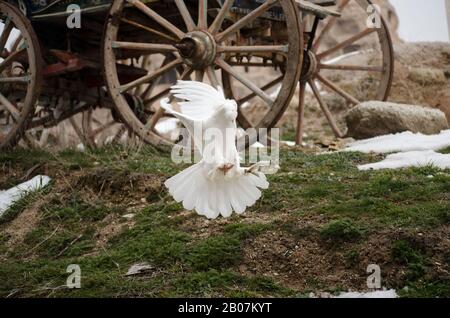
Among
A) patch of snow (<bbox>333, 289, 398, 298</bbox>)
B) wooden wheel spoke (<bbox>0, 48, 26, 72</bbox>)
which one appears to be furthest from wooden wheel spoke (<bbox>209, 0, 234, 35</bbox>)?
patch of snow (<bbox>333, 289, 398, 298</bbox>)

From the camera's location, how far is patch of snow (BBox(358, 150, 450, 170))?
5109mm

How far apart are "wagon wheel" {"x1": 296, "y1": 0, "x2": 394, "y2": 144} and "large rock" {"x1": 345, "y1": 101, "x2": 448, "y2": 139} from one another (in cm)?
42

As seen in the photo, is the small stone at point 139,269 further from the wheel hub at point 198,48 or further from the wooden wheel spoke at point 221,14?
the wooden wheel spoke at point 221,14

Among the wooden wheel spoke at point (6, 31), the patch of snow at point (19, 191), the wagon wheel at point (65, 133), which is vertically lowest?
the patch of snow at point (19, 191)

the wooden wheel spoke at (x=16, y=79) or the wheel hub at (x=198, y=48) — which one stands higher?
the wheel hub at (x=198, y=48)

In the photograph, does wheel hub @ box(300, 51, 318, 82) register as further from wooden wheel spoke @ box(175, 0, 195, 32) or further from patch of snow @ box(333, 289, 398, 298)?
patch of snow @ box(333, 289, 398, 298)

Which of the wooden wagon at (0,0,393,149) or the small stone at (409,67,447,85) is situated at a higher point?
the wooden wagon at (0,0,393,149)

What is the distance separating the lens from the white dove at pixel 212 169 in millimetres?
3537

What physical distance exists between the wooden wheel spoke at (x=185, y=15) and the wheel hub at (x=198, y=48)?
0.31 ft

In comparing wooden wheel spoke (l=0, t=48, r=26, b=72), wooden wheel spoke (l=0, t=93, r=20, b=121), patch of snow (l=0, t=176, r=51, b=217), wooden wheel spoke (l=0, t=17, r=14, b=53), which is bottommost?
patch of snow (l=0, t=176, r=51, b=217)

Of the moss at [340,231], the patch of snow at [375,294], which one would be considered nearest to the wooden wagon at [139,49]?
the moss at [340,231]

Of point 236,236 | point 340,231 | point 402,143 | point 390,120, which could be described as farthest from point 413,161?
point 236,236

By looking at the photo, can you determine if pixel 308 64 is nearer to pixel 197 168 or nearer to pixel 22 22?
pixel 22 22
